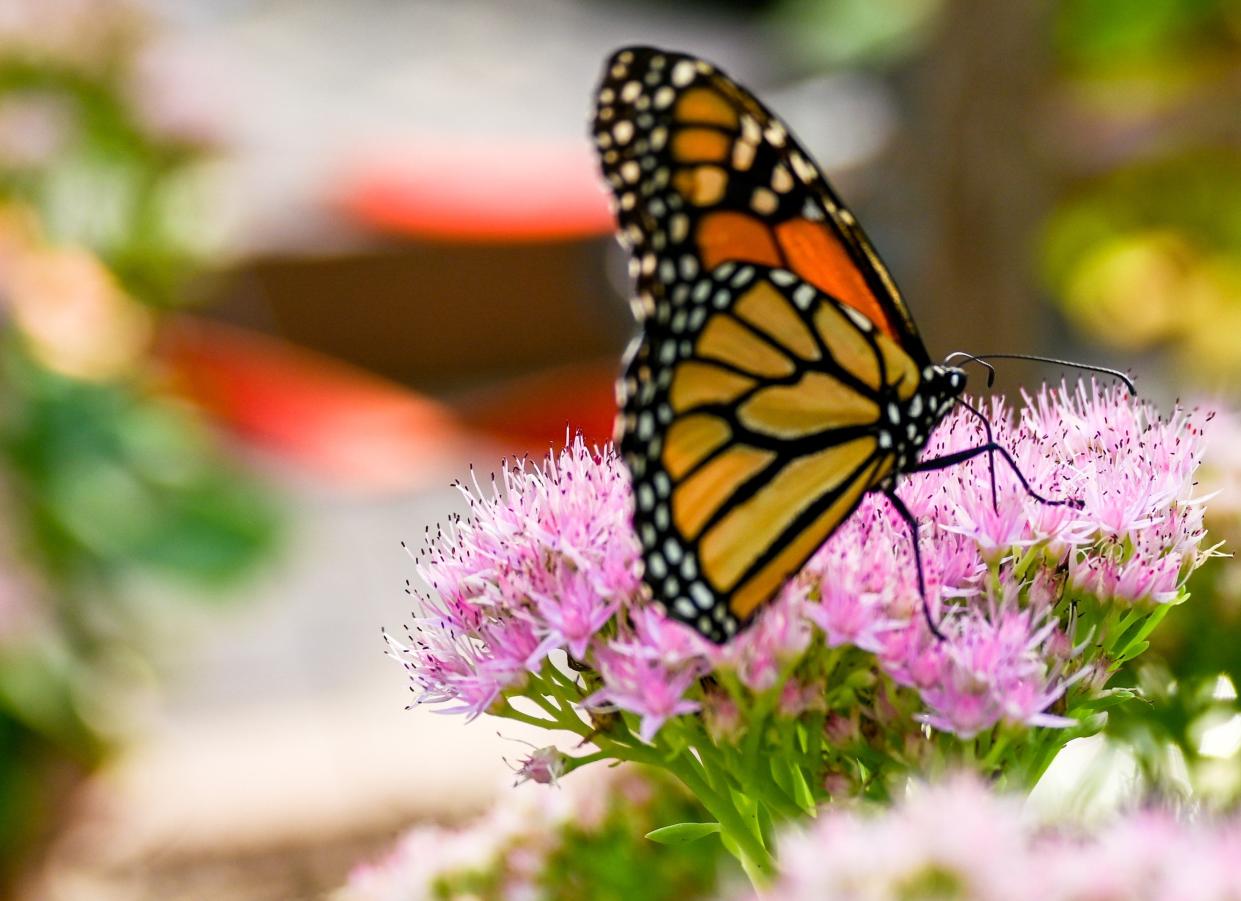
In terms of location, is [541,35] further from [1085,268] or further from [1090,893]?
[1090,893]

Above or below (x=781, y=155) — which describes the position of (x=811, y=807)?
below

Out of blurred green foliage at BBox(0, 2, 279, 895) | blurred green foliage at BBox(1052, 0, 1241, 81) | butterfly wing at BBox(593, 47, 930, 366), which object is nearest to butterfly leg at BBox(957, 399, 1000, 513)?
butterfly wing at BBox(593, 47, 930, 366)

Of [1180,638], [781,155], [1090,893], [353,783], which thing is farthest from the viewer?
[353,783]

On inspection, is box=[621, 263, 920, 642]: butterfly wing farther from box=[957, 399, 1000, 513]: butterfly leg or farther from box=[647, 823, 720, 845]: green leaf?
box=[647, 823, 720, 845]: green leaf

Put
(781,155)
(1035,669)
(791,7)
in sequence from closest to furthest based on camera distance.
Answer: (1035,669) < (781,155) < (791,7)

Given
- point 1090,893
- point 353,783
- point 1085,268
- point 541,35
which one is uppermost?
point 541,35

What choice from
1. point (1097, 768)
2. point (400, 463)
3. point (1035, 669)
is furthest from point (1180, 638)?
point (400, 463)

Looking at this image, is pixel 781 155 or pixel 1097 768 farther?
pixel 1097 768
